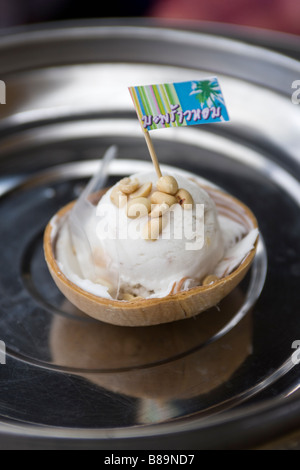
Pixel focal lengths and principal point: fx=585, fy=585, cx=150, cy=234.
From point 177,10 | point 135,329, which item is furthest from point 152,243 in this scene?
point 177,10

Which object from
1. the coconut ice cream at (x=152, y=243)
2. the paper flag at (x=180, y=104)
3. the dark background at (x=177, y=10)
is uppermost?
the dark background at (x=177, y=10)

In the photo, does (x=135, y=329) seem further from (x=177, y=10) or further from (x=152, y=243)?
(x=177, y=10)

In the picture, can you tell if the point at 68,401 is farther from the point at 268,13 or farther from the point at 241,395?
the point at 268,13

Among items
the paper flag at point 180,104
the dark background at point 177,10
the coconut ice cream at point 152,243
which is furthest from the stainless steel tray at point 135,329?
the dark background at point 177,10

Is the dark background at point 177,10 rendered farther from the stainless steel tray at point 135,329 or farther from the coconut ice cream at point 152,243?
the coconut ice cream at point 152,243

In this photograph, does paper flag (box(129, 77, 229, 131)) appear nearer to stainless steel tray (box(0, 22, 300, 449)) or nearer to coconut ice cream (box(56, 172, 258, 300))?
coconut ice cream (box(56, 172, 258, 300))

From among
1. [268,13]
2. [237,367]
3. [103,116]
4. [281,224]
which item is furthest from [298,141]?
[268,13]

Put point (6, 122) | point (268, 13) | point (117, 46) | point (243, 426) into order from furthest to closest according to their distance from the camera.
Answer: point (268, 13)
point (117, 46)
point (6, 122)
point (243, 426)
